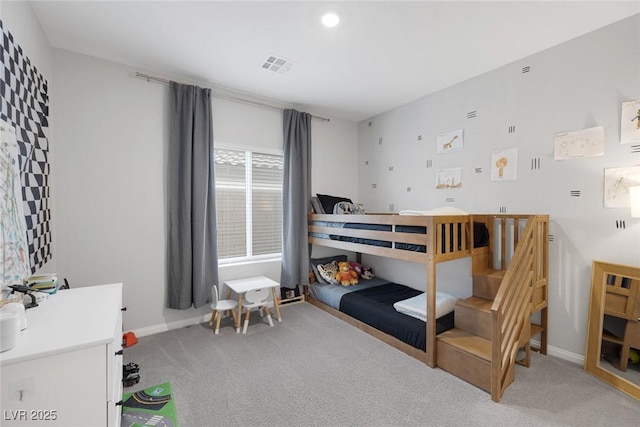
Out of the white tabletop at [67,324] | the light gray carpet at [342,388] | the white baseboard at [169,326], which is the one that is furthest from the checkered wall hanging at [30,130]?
the light gray carpet at [342,388]

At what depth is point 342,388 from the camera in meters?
1.97

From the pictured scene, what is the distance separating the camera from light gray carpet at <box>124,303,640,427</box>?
169 centimetres

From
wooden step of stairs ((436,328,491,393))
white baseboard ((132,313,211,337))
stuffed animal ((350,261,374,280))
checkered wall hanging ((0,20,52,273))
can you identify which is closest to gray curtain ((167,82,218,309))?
white baseboard ((132,313,211,337))

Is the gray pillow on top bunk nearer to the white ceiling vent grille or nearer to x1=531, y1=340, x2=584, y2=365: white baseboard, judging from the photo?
the white ceiling vent grille

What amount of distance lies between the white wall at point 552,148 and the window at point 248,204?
6.66 ft

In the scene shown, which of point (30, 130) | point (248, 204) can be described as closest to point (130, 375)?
point (30, 130)

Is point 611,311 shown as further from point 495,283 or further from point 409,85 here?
point 409,85

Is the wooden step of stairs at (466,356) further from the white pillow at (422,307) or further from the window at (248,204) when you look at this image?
the window at (248,204)

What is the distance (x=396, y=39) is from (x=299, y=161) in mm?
1840

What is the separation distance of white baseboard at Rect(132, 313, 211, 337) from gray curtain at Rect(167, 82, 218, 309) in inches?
9.4

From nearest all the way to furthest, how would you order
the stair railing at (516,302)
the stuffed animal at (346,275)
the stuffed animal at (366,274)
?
1. the stair railing at (516,302)
2. the stuffed animal at (346,275)
3. the stuffed animal at (366,274)

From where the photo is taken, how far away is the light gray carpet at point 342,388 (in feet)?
5.54

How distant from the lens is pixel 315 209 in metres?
3.79

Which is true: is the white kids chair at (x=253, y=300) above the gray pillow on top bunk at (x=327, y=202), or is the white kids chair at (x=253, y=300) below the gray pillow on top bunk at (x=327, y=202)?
below
